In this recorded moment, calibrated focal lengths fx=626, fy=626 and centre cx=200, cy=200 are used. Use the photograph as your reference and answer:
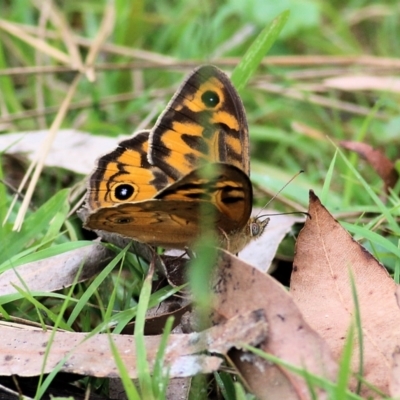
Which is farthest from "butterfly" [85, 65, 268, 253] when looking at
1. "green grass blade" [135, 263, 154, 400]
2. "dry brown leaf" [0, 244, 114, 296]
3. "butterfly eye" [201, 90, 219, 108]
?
"green grass blade" [135, 263, 154, 400]

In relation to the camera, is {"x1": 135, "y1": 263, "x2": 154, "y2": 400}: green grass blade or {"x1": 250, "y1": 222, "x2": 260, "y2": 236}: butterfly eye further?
{"x1": 250, "y1": 222, "x2": 260, "y2": 236}: butterfly eye

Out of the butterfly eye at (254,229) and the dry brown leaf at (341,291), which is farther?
the butterfly eye at (254,229)

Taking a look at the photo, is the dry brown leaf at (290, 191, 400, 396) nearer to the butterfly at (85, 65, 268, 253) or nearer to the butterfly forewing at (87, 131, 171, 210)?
the butterfly at (85, 65, 268, 253)

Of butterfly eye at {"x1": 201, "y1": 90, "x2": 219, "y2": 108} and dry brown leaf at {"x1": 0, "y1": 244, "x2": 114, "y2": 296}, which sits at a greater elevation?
butterfly eye at {"x1": 201, "y1": 90, "x2": 219, "y2": 108}

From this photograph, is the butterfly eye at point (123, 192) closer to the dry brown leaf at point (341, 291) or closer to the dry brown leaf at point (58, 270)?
the dry brown leaf at point (58, 270)

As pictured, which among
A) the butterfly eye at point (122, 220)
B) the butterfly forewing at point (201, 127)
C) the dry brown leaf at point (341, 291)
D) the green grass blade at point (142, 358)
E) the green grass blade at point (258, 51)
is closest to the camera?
the green grass blade at point (142, 358)

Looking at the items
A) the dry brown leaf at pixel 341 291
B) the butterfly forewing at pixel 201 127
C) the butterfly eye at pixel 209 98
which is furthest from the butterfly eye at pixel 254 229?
the butterfly eye at pixel 209 98

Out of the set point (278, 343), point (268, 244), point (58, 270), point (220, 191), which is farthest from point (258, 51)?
point (278, 343)
